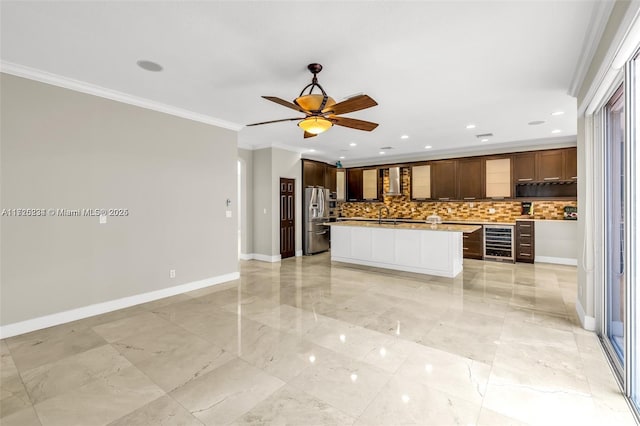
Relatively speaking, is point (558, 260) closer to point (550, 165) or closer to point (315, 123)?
point (550, 165)

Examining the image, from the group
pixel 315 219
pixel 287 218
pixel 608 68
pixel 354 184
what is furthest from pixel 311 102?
pixel 354 184

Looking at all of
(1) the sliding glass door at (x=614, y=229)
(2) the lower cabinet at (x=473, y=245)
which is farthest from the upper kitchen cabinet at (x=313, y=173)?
(1) the sliding glass door at (x=614, y=229)

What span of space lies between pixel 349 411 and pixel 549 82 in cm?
411

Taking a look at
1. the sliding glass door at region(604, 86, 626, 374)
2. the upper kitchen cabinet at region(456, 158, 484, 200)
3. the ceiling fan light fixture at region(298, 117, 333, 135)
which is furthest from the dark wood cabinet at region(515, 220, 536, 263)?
the ceiling fan light fixture at region(298, 117, 333, 135)

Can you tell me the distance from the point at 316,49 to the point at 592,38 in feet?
7.78

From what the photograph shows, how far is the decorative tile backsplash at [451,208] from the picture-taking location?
267 inches

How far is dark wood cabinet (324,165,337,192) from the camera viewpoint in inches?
342

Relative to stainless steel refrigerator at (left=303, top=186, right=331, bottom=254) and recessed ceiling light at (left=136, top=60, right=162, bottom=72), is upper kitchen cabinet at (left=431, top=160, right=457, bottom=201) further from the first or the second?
recessed ceiling light at (left=136, top=60, right=162, bottom=72)

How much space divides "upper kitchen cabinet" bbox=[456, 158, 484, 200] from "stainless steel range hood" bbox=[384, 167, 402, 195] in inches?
61.2

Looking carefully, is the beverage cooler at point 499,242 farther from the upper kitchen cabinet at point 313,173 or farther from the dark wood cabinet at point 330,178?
the upper kitchen cabinet at point 313,173

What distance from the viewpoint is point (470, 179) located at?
7.40 meters

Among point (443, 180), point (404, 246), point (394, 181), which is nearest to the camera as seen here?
point (404, 246)

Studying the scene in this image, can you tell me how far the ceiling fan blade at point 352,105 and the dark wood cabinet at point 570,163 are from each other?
598 centimetres

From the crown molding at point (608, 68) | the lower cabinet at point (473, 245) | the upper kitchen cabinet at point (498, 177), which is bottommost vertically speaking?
the lower cabinet at point (473, 245)
